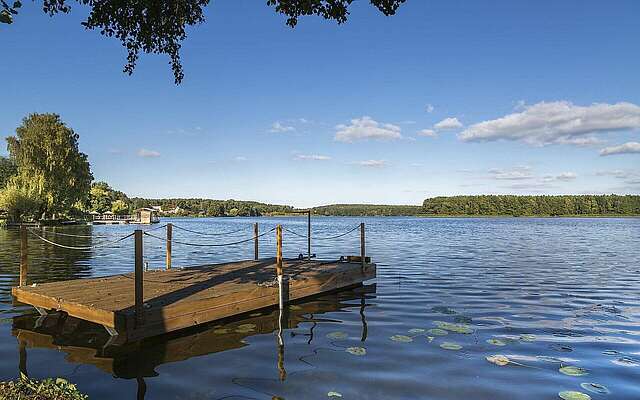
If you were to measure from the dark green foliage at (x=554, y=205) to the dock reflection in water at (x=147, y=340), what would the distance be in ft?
540

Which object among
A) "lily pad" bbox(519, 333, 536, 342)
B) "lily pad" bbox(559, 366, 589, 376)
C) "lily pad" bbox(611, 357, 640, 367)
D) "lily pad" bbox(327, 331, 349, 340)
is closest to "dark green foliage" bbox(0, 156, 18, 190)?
"lily pad" bbox(327, 331, 349, 340)

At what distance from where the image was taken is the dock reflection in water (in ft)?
24.3

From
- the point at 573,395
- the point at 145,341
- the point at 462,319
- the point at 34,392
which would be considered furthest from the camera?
the point at 462,319

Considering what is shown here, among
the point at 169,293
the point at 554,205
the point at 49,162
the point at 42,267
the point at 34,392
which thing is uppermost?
the point at 49,162

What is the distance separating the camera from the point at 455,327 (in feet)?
31.9

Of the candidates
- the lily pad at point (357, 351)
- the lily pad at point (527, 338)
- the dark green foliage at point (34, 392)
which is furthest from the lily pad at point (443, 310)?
the dark green foliage at point (34, 392)

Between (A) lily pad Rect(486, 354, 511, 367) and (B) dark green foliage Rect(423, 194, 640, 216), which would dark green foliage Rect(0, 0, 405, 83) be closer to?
(A) lily pad Rect(486, 354, 511, 367)

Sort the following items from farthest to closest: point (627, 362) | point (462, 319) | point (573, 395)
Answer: point (462, 319)
point (627, 362)
point (573, 395)

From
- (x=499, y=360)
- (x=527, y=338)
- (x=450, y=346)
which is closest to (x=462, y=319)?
(x=527, y=338)

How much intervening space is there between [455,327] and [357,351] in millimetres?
2948

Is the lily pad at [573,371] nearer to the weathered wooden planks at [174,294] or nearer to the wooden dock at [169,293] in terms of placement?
the wooden dock at [169,293]

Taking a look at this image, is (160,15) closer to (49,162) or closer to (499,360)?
(499,360)

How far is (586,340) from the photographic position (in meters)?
8.79

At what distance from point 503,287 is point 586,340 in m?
6.63
